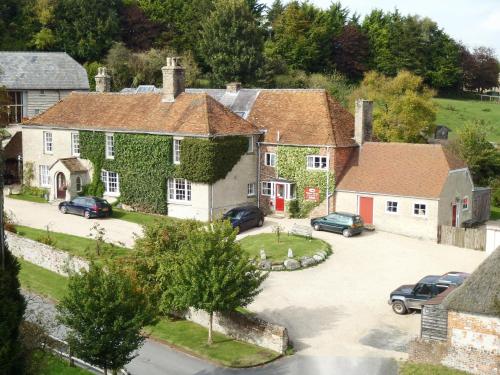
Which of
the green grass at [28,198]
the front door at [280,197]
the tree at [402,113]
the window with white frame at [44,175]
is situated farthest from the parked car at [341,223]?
the window with white frame at [44,175]

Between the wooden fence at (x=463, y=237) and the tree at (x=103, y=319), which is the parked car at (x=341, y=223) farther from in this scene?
the tree at (x=103, y=319)

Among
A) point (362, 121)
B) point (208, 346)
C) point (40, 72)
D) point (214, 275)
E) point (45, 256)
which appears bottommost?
point (208, 346)

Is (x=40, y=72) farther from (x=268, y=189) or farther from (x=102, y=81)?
(x=268, y=189)

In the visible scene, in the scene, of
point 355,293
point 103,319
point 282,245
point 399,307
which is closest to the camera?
point 103,319

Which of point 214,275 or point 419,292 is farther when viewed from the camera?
point 419,292

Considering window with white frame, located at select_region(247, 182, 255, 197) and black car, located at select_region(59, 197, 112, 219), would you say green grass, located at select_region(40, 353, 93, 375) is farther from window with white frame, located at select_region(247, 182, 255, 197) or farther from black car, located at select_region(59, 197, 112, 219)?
window with white frame, located at select_region(247, 182, 255, 197)

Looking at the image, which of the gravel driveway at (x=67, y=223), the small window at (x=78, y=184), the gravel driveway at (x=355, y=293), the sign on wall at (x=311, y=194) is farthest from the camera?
the small window at (x=78, y=184)

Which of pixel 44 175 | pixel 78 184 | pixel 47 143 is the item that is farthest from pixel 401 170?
pixel 44 175
